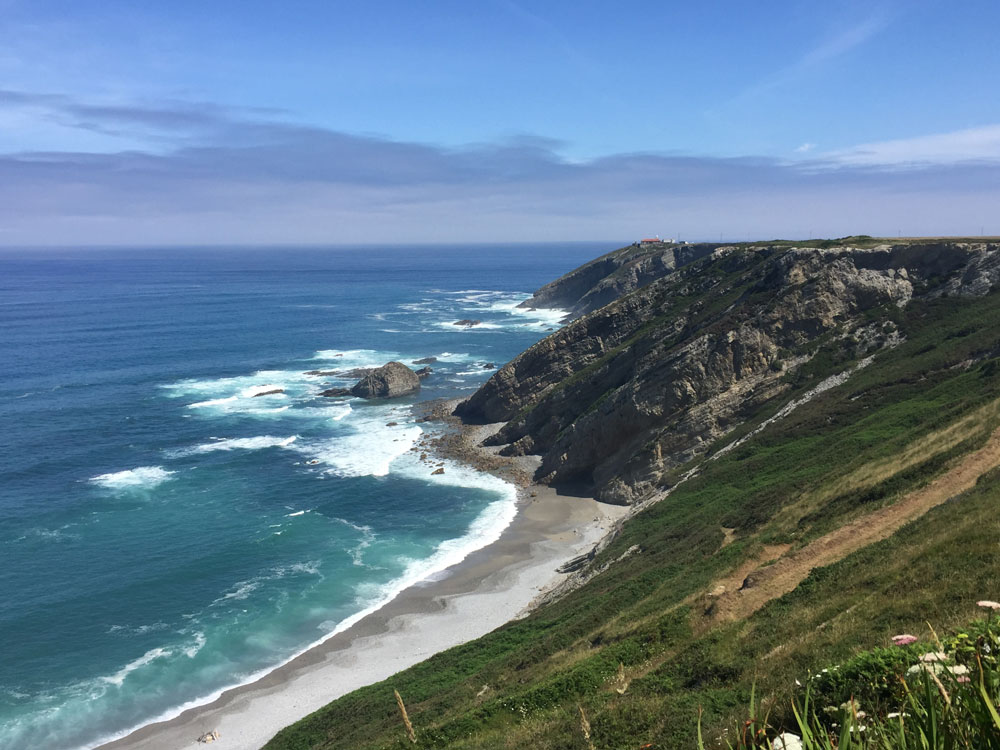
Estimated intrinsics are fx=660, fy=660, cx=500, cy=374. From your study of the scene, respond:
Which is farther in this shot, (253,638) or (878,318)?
(878,318)

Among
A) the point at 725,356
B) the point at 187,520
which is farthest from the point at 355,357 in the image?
the point at 725,356

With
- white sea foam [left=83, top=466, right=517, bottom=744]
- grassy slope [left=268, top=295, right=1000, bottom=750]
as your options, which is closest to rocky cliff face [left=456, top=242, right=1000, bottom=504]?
grassy slope [left=268, top=295, right=1000, bottom=750]

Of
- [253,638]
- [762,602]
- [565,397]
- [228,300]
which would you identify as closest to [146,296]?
[228,300]

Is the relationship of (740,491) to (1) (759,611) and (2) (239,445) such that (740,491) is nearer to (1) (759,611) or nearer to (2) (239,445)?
(1) (759,611)

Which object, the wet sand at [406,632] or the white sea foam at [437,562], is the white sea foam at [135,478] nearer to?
the white sea foam at [437,562]

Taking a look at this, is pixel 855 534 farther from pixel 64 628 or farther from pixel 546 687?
pixel 64 628

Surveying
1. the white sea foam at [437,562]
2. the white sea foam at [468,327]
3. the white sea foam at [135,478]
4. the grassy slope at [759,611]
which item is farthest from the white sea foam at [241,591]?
the white sea foam at [468,327]
